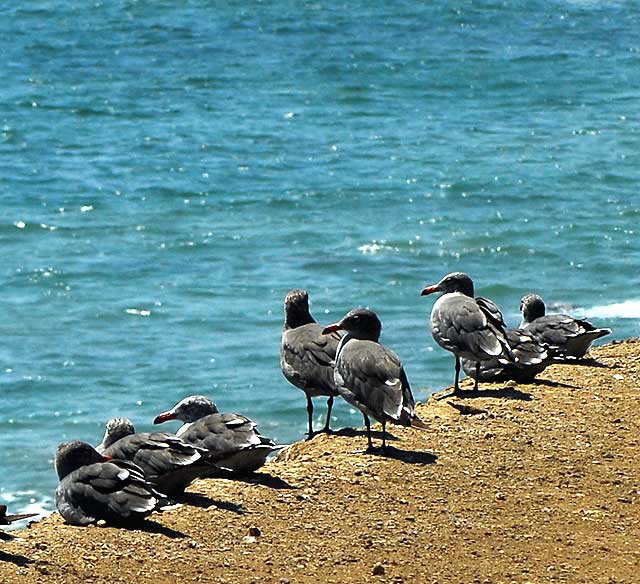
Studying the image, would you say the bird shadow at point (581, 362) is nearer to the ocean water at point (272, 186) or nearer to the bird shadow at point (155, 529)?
the ocean water at point (272, 186)

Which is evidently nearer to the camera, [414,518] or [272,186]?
[414,518]

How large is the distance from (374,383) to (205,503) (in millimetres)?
1685

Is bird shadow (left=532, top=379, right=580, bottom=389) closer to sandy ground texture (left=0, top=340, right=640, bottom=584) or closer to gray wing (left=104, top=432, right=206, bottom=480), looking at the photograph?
sandy ground texture (left=0, top=340, right=640, bottom=584)

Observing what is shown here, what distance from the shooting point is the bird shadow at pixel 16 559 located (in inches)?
396

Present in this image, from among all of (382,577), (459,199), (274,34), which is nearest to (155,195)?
(459,199)

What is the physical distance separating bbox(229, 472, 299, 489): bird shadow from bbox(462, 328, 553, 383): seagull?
2.64 meters

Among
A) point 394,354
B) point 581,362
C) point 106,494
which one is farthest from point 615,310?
point 106,494

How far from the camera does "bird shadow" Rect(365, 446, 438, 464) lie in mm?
12336

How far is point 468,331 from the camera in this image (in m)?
13.8

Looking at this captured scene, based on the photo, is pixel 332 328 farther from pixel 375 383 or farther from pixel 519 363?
pixel 519 363

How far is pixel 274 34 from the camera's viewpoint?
169 feet

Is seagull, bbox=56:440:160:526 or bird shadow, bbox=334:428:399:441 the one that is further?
bird shadow, bbox=334:428:399:441

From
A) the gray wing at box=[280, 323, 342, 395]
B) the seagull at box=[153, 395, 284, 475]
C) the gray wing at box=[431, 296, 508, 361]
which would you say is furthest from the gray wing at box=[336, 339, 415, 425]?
the gray wing at box=[431, 296, 508, 361]

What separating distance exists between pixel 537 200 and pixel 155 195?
7.67m
